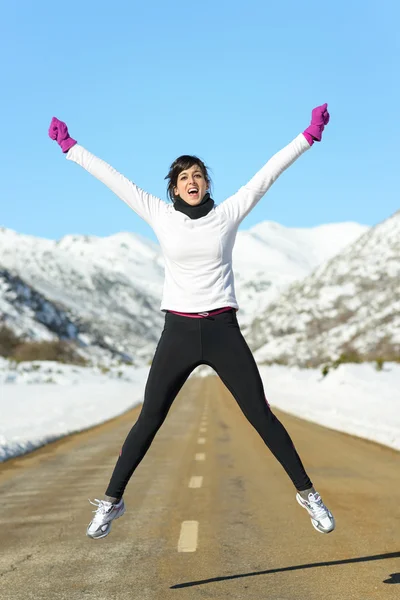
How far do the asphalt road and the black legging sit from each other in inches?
32.0

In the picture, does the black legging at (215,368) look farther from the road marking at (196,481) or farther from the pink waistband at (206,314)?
the road marking at (196,481)

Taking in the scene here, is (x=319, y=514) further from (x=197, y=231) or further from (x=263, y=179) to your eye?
(x=263, y=179)

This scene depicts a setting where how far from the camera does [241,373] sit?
4.84m

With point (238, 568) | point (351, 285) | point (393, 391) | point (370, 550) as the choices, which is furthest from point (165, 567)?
point (351, 285)

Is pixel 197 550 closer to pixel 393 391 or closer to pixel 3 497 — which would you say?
pixel 3 497

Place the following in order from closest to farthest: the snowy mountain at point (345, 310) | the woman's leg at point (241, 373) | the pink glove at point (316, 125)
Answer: the woman's leg at point (241, 373) < the pink glove at point (316, 125) < the snowy mountain at point (345, 310)

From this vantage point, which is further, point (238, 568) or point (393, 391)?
point (393, 391)

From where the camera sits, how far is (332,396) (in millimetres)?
35750

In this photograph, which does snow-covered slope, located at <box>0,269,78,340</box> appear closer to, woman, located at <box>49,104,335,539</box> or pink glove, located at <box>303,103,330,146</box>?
woman, located at <box>49,104,335,539</box>

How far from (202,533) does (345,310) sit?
Answer: 98.8 metres

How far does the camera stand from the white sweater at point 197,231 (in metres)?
4.87

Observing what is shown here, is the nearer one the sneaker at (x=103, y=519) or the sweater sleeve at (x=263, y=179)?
the sneaker at (x=103, y=519)

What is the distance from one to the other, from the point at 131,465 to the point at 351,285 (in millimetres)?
103951

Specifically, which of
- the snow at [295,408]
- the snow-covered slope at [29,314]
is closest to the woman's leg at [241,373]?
the snow at [295,408]
